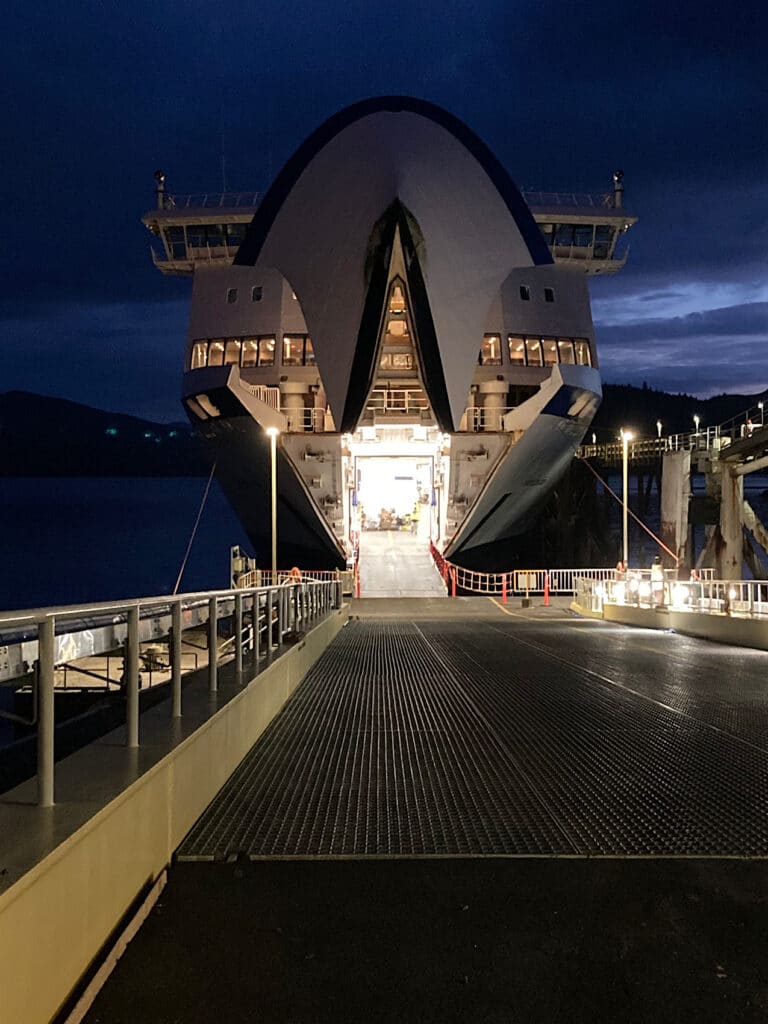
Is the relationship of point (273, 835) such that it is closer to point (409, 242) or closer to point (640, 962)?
point (640, 962)

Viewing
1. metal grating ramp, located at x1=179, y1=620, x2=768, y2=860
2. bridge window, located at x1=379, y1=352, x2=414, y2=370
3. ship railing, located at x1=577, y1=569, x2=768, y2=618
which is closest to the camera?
metal grating ramp, located at x1=179, y1=620, x2=768, y2=860

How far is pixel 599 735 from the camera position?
714cm

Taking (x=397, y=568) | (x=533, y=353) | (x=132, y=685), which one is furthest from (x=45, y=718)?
(x=533, y=353)

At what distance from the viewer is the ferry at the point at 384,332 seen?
26.3m

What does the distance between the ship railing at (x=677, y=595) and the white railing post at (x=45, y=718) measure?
1271 cm

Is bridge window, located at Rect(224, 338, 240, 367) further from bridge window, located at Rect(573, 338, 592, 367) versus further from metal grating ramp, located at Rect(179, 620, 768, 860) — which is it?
metal grating ramp, located at Rect(179, 620, 768, 860)

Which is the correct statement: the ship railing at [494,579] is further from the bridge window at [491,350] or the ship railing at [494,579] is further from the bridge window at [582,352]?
the bridge window at [582,352]

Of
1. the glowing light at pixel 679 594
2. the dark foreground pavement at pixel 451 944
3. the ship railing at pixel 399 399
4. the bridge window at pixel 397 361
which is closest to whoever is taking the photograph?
the dark foreground pavement at pixel 451 944

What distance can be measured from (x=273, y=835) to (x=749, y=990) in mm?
2316

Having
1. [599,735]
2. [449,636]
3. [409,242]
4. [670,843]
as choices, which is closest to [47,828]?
[670,843]

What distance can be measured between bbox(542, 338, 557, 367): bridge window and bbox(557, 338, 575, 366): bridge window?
0.30 m

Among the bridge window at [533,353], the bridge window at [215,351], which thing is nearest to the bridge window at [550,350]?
the bridge window at [533,353]

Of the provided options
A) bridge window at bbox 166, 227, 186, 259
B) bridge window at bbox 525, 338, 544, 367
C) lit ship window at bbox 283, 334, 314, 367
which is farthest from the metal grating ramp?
bridge window at bbox 166, 227, 186, 259

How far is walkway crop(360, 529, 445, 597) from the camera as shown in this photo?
3109cm
